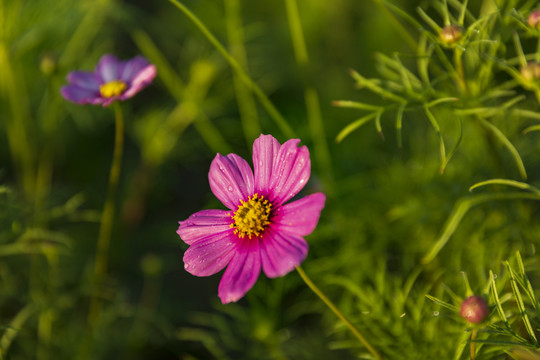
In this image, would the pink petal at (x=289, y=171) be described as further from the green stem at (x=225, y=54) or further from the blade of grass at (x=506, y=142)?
the blade of grass at (x=506, y=142)

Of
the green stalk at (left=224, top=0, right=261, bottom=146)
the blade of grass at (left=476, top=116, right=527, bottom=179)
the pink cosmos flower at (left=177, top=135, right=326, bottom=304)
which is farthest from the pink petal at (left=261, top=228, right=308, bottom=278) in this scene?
the green stalk at (left=224, top=0, right=261, bottom=146)

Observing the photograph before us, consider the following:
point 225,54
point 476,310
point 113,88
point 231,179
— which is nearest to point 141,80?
point 113,88

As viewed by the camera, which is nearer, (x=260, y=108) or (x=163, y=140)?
(x=163, y=140)

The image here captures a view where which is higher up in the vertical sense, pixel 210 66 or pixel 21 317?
pixel 210 66

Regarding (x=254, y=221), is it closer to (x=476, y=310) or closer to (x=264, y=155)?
(x=264, y=155)

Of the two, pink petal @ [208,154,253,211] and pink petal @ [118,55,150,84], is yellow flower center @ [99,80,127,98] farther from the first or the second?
pink petal @ [208,154,253,211]

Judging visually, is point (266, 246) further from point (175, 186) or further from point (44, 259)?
point (175, 186)

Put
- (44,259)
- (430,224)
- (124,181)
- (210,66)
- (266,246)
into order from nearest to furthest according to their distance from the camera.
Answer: (266,246) → (430,224) → (44,259) → (210,66) → (124,181)

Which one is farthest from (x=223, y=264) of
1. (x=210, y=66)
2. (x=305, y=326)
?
(x=210, y=66)
